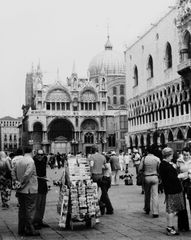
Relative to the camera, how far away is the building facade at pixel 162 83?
150 ft

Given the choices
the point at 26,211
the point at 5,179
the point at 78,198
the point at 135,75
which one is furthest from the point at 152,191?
the point at 135,75

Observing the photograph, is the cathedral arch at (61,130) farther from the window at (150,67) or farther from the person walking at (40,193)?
the person walking at (40,193)

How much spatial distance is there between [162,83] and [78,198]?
4392 centimetres

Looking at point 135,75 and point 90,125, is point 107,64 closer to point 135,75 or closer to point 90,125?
point 90,125

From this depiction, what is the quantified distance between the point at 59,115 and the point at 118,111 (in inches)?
471

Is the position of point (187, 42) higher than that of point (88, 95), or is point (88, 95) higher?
point (88, 95)

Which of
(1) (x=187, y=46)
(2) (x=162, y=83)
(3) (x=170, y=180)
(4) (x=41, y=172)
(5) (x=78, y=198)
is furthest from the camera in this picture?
(2) (x=162, y=83)

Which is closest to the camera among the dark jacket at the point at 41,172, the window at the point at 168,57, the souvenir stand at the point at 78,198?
the souvenir stand at the point at 78,198

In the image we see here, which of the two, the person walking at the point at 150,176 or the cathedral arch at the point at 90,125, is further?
the cathedral arch at the point at 90,125

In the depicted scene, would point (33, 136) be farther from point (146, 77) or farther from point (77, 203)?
point (77, 203)

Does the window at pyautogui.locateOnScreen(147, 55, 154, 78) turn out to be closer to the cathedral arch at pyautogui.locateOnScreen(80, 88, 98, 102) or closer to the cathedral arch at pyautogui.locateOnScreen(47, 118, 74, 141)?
the cathedral arch at pyautogui.locateOnScreen(47, 118, 74, 141)

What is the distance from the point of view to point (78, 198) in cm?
1042

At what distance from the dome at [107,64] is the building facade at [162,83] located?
29.7 meters

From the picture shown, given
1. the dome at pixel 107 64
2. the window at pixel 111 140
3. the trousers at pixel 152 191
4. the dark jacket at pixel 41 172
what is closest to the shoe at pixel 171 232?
the trousers at pixel 152 191
